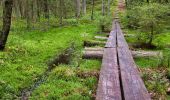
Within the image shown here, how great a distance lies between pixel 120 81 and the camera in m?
12.2

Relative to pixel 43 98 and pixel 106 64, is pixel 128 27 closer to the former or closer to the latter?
pixel 106 64

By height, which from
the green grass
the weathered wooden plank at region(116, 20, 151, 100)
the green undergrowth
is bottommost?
the green grass

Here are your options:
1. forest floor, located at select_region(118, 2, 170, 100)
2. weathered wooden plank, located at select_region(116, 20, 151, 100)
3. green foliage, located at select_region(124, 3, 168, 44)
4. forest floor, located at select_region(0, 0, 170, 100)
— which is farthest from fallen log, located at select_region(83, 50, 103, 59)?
green foliage, located at select_region(124, 3, 168, 44)

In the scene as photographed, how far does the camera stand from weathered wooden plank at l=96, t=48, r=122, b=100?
10.3 m

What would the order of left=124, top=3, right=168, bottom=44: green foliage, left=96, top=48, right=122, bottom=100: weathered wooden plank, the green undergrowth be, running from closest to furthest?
1. left=96, top=48, right=122, bottom=100: weathered wooden plank
2. the green undergrowth
3. left=124, top=3, right=168, bottom=44: green foliage

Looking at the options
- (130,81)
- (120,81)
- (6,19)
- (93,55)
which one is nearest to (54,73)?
(120,81)

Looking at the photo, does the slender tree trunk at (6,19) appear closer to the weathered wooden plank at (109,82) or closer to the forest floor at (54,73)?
the forest floor at (54,73)

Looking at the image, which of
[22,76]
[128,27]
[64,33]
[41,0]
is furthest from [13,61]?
[41,0]

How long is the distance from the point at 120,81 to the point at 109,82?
0.65 meters

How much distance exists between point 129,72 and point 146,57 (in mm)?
6478

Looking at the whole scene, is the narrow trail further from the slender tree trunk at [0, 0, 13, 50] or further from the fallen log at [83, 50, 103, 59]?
the slender tree trunk at [0, 0, 13, 50]

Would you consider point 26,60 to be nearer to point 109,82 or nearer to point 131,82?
point 109,82

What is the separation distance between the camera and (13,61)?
1820 centimetres

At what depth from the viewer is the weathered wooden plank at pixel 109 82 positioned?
10.3m
